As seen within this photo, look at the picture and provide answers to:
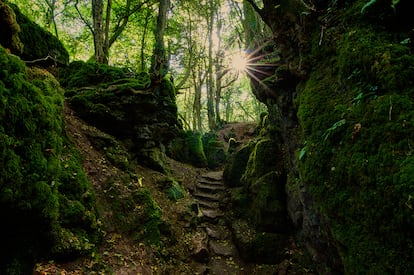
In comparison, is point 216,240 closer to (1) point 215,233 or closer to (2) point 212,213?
(1) point 215,233

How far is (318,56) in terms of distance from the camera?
5695 mm

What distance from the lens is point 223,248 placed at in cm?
852

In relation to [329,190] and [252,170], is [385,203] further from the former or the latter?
[252,170]

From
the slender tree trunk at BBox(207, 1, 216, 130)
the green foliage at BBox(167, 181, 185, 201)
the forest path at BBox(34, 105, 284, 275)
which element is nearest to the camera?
Answer: the forest path at BBox(34, 105, 284, 275)

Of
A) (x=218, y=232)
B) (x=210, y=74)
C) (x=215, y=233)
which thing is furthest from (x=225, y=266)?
(x=210, y=74)

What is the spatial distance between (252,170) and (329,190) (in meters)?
5.84

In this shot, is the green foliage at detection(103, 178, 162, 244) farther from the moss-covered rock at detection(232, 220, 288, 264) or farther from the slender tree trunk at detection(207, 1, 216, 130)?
the slender tree trunk at detection(207, 1, 216, 130)

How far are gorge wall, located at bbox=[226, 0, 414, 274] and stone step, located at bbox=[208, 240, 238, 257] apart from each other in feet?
8.67

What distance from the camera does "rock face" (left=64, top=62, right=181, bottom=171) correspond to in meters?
8.86

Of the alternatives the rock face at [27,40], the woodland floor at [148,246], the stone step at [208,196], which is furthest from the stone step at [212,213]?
the rock face at [27,40]

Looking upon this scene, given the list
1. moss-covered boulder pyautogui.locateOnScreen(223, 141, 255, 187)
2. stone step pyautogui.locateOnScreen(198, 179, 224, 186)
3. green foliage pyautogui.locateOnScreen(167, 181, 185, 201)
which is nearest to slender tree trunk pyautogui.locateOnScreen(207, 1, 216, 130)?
stone step pyautogui.locateOnScreen(198, 179, 224, 186)

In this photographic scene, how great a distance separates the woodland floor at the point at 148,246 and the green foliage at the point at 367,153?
4175 mm

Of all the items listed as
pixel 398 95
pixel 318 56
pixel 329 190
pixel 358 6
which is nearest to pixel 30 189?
pixel 329 190

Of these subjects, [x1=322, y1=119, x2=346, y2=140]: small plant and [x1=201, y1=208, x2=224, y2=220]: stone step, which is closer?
[x1=322, y1=119, x2=346, y2=140]: small plant
